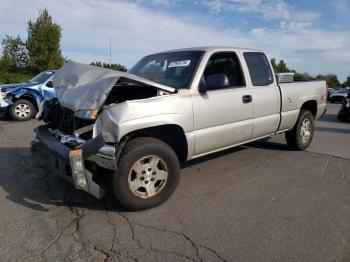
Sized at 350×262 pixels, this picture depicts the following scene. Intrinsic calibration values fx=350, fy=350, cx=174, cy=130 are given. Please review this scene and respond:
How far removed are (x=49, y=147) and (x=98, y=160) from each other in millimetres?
777

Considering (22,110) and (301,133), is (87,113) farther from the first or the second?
(22,110)

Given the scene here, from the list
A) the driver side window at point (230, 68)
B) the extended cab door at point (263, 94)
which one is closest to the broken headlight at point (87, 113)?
the driver side window at point (230, 68)

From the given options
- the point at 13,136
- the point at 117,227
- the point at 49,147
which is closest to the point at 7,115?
the point at 13,136

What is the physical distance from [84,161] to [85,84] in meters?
0.97

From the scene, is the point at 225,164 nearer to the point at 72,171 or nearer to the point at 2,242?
the point at 72,171

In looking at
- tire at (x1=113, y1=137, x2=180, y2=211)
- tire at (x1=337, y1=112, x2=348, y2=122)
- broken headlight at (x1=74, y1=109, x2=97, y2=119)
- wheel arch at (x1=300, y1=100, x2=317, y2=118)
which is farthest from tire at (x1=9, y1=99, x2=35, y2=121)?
tire at (x1=337, y1=112, x2=348, y2=122)

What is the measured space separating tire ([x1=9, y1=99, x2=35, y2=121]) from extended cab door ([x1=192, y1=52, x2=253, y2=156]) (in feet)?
27.6

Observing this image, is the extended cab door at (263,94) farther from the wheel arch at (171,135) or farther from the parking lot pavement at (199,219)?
the wheel arch at (171,135)

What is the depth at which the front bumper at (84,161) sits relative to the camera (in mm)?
3408

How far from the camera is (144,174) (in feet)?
12.6

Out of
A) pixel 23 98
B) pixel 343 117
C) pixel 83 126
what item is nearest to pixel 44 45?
pixel 23 98

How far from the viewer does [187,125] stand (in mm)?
4223

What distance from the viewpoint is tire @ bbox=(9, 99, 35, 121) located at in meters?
11.3

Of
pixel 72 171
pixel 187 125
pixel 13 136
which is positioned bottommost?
pixel 13 136
